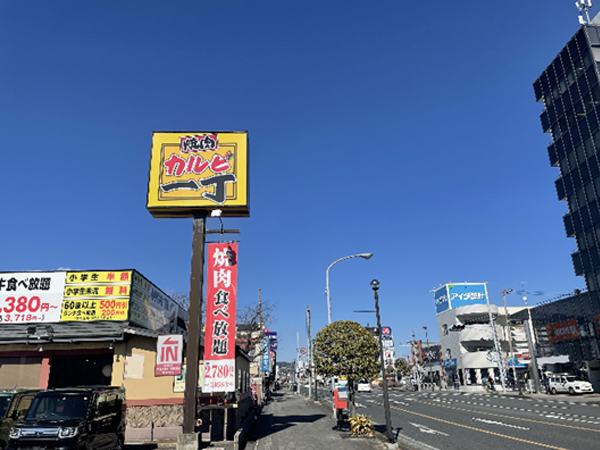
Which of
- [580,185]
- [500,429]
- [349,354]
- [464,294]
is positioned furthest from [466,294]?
[349,354]

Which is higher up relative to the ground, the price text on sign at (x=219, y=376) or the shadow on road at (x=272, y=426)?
the price text on sign at (x=219, y=376)

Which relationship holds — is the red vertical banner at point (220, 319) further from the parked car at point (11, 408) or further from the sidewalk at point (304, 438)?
the parked car at point (11, 408)

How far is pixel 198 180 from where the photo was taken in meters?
18.4

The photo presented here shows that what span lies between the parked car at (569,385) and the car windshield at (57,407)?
153ft

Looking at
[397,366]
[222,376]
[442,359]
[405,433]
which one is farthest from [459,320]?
[222,376]

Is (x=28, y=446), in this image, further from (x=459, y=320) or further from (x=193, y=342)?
(x=459, y=320)

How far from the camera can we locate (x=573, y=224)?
200ft

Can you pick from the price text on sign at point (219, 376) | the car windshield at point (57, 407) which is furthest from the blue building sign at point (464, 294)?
the car windshield at point (57, 407)

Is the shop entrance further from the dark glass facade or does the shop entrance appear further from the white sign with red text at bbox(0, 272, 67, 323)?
the dark glass facade

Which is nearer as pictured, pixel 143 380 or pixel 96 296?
pixel 143 380

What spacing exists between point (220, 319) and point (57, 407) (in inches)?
243

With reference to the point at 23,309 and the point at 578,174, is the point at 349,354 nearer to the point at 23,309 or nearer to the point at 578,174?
the point at 23,309

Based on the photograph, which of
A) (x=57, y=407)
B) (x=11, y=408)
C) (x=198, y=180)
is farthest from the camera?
(x=198, y=180)

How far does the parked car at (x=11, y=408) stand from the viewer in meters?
12.6
